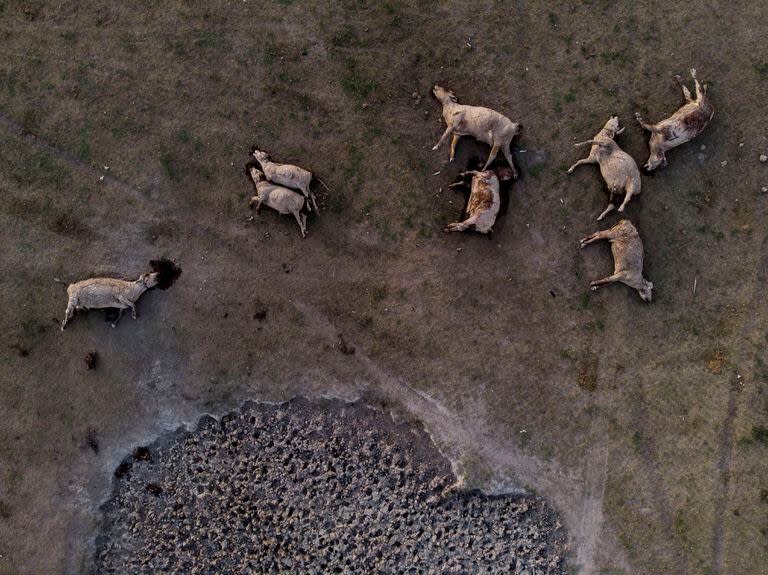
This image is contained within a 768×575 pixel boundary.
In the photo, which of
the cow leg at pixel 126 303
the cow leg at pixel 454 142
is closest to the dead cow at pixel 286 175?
the cow leg at pixel 454 142

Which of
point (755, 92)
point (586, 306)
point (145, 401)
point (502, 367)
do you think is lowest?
point (145, 401)

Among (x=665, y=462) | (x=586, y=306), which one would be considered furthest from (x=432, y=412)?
(x=665, y=462)

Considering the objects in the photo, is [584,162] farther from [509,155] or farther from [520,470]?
[520,470]

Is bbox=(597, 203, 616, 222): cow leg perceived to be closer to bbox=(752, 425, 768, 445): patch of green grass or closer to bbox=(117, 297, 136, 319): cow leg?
bbox=(752, 425, 768, 445): patch of green grass

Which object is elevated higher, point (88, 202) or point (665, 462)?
point (88, 202)

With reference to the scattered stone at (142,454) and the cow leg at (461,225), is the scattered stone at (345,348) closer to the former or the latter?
the cow leg at (461,225)

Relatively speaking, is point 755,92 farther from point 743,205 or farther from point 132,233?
point 132,233
